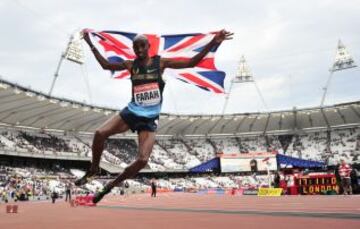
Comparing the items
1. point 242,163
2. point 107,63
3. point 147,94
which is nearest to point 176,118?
point 242,163

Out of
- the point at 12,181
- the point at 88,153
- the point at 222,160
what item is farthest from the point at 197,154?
the point at 12,181

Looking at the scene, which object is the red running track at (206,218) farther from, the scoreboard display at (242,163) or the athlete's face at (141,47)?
the scoreboard display at (242,163)

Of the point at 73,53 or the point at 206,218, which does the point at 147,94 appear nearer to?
the point at 206,218

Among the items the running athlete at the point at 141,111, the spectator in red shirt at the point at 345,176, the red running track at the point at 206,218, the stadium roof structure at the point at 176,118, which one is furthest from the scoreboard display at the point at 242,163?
the running athlete at the point at 141,111

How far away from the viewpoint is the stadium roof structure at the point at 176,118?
149 feet

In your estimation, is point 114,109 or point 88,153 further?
point 114,109

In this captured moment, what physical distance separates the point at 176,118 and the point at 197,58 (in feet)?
179

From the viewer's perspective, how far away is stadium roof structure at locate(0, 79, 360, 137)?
149ft

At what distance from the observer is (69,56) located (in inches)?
2152

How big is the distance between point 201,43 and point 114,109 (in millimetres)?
48282

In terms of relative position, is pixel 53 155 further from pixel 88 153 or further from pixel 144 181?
pixel 144 181

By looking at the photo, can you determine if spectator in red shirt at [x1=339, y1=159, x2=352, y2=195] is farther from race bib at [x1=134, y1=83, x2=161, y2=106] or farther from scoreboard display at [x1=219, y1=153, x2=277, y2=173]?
scoreboard display at [x1=219, y1=153, x2=277, y2=173]

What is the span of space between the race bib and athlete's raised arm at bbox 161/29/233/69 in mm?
324

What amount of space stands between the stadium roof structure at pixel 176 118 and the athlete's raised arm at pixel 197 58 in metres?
38.4
